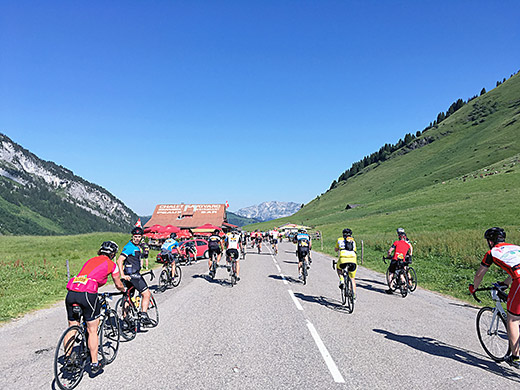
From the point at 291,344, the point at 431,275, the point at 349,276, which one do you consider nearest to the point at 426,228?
the point at 431,275

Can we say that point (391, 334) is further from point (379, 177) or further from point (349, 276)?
point (379, 177)

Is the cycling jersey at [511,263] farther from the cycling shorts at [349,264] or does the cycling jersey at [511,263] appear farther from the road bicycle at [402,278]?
the road bicycle at [402,278]

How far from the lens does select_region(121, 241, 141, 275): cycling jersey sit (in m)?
7.27

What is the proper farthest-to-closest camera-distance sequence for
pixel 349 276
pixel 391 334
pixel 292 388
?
pixel 349 276 → pixel 391 334 → pixel 292 388

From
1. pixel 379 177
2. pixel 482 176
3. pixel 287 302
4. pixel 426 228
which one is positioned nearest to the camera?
pixel 287 302

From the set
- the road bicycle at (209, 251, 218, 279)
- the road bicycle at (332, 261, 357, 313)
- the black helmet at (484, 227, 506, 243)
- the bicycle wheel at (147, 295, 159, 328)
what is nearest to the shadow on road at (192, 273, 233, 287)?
the road bicycle at (209, 251, 218, 279)

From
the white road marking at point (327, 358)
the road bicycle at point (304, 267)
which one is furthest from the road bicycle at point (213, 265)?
the white road marking at point (327, 358)

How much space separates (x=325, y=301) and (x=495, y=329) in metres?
5.04

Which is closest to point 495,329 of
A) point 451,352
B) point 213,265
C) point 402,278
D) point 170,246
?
point 451,352

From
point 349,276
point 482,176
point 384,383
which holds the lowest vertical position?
point 384,383

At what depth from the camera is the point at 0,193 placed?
7215 inches

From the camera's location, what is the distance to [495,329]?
565cm

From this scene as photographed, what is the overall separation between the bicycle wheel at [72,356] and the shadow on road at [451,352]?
545 cm

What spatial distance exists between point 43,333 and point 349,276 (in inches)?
292
